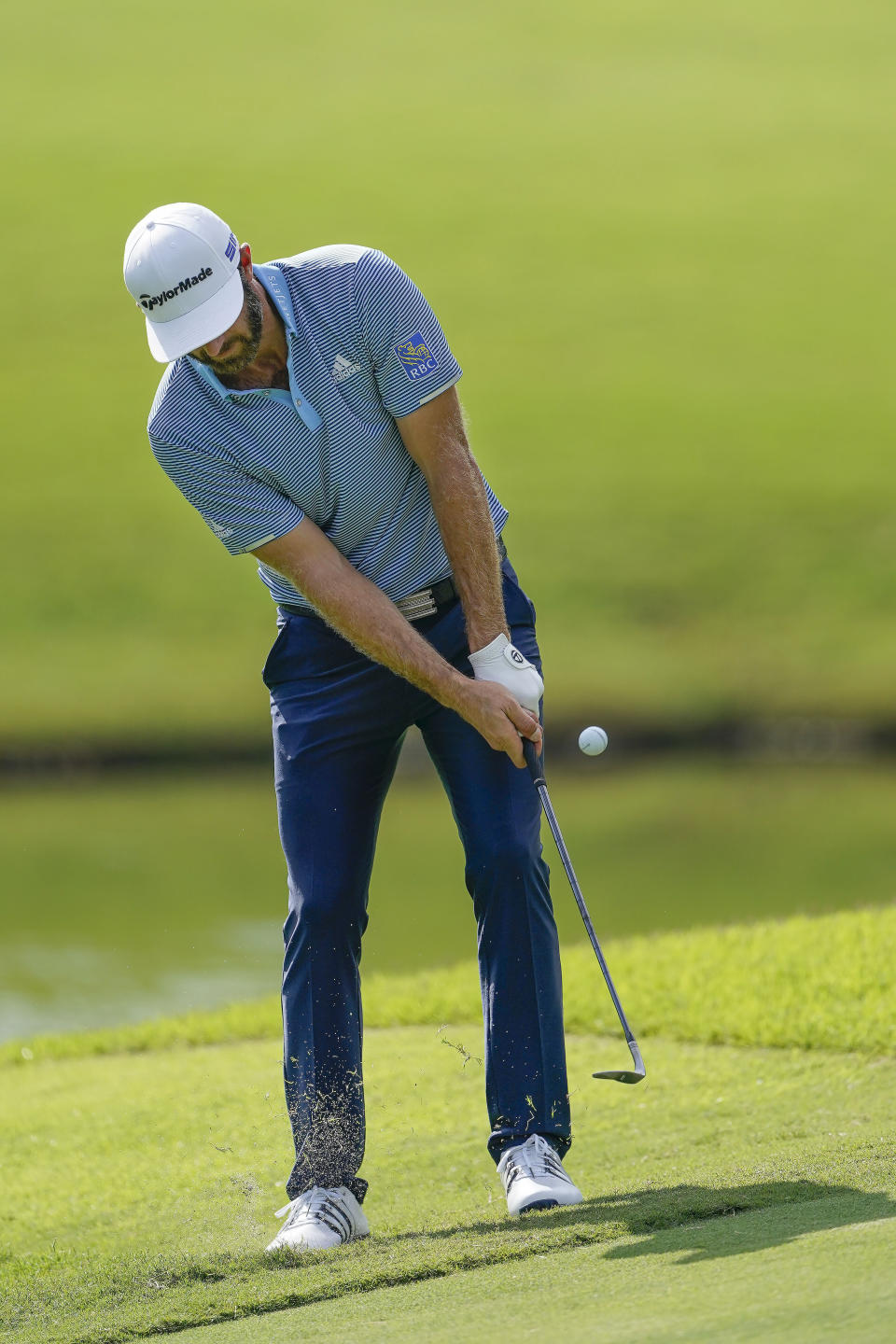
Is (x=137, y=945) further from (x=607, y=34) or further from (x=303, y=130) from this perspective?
(x=607, y=34)

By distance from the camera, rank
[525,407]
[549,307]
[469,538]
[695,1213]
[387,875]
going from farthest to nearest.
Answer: [549,307] < [525,407] < [387,875] < [469,538] < [695,1213]

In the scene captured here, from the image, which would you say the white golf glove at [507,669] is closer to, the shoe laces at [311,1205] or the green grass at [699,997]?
the shoe laces at [311,1205]

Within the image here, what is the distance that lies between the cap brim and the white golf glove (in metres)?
0.82

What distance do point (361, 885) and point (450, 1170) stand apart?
983 millimetres

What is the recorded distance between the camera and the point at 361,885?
3.42m

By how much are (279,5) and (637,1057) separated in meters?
35.8

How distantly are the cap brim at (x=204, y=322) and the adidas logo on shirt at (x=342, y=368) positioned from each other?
244 mm

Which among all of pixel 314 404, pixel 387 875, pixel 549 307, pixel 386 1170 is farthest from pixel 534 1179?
pixel 549 307

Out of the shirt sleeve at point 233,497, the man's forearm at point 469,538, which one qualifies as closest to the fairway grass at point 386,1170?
the man's forearm at point 469,538

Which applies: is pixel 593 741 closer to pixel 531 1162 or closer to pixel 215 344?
pixel 531 1162

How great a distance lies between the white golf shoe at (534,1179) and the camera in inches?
125

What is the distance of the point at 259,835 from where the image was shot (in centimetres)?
1404

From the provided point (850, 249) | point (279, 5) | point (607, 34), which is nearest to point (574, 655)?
point (850, 249)

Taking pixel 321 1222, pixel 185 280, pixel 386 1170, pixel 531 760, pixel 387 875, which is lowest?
pixel 387 875
